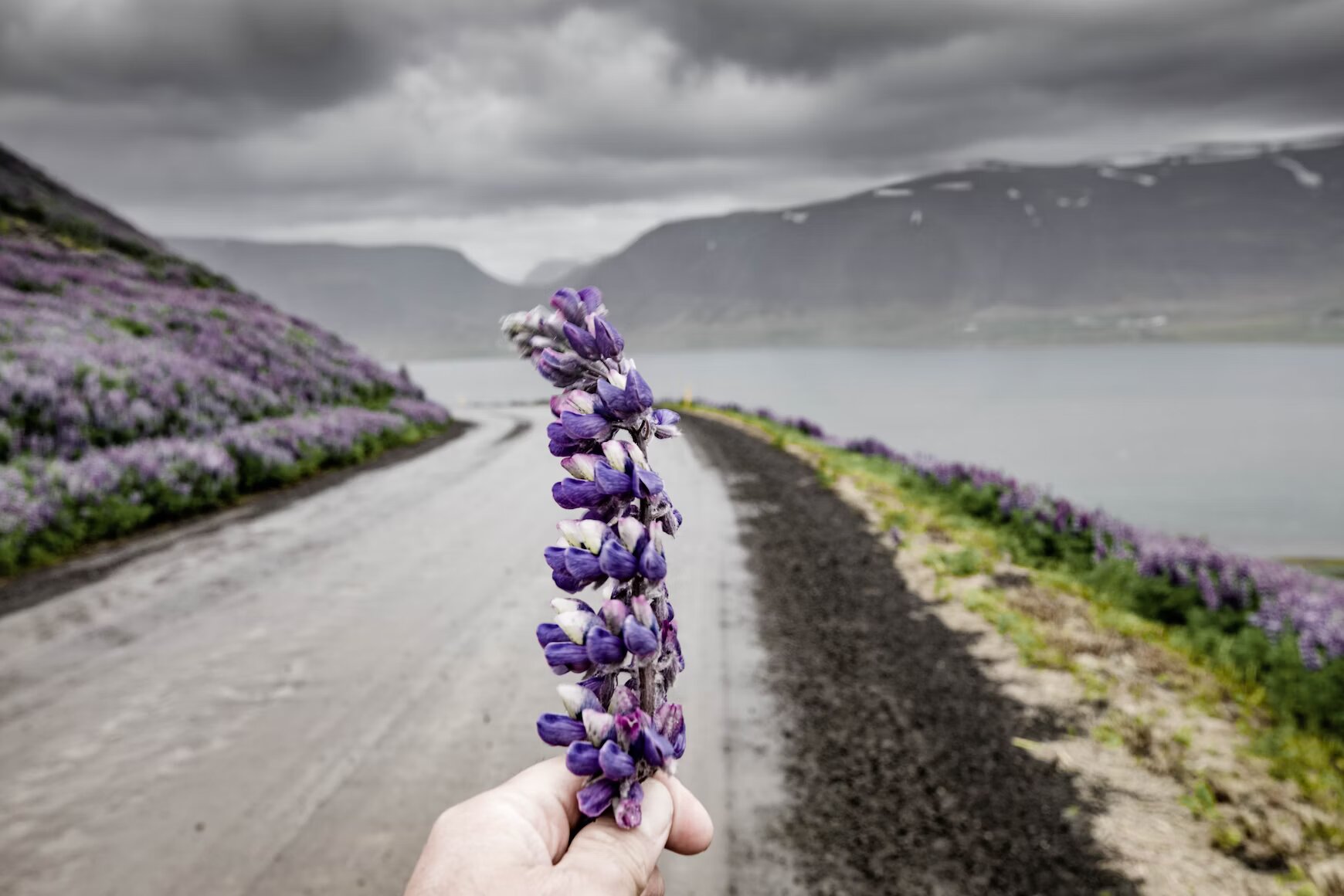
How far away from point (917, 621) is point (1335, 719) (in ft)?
12.1

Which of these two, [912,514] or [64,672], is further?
[912,514]

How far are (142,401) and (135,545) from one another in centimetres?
648

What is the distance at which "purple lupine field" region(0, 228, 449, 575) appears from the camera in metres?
12.1

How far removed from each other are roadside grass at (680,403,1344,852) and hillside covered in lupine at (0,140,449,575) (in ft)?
41.0

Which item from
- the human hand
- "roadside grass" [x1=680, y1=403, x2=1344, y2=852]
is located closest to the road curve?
"roadside grass" [x1=680, y1=403, x2=1344, y2=852]

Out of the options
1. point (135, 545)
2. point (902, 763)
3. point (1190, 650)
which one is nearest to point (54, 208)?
point (135, 545)

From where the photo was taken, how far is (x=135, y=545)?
11.2 metres

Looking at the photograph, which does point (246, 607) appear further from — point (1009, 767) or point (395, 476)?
point (395, 476)

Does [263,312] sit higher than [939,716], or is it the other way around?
[263,312]

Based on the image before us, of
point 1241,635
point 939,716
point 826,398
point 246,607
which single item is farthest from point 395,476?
point 826,398

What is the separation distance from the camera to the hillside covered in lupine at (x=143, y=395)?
12180 millimetres

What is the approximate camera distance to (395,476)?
683 inches

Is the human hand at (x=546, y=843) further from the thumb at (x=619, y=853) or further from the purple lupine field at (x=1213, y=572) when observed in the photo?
the purple lupine field at (x=1213, y=572)

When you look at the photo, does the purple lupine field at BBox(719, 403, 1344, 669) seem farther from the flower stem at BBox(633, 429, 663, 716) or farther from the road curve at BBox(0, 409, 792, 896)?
the flower stem at BBox(633, 429, 663, 716)
